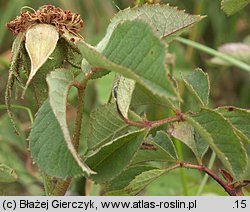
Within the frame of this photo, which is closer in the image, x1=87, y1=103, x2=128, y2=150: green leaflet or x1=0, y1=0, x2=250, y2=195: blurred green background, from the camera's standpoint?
x1=87, y1=103, x2=128, y2=150: green leaflet

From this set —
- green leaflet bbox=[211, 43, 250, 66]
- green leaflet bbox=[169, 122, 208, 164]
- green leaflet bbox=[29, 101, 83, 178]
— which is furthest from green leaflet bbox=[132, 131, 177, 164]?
green leaflet bbox=[211, 43, 250, 66]

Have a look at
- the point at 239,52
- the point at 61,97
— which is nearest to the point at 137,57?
the point at 61,97

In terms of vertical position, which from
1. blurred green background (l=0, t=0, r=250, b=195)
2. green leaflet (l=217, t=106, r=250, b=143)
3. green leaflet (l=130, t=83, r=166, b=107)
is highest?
green leaflet (l=130, t=83, r=166, b=107)

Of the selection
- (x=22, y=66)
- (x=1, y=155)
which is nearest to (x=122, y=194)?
(x=22, y=66)

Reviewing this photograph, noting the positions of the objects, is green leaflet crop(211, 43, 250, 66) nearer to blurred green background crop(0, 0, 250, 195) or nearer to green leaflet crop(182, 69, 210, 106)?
blurred green background crop(0, 0, 250, 195)

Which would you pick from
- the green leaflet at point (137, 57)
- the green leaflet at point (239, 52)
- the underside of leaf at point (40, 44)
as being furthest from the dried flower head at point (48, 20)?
the green leaflet at point (239, 52)

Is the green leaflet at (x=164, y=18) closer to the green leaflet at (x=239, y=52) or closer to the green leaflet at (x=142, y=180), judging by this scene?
the green leaflet at (x=142, y=180)
